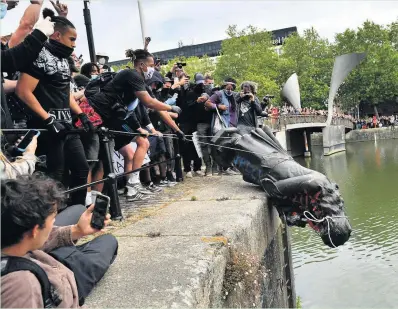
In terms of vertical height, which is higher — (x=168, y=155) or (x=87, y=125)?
(x=87, y=125)

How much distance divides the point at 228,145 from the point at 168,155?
54.2 inches

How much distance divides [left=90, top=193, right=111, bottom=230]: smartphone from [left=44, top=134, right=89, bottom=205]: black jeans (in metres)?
1.30

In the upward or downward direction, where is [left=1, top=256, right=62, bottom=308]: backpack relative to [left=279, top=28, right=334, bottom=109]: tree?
downward

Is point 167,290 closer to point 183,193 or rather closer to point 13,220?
point 13,220

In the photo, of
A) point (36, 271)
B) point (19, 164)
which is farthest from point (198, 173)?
point (36, 271)

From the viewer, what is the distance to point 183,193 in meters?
5.41

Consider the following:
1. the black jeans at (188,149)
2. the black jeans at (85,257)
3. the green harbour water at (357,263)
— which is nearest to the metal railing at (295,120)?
the green harbour water at (357,263)

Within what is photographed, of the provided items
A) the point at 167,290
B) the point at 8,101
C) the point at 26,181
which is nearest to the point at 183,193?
the point at 8,101

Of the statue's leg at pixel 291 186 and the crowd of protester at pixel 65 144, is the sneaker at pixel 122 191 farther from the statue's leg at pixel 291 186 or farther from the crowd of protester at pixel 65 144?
the statue's leg at pixel 291 186

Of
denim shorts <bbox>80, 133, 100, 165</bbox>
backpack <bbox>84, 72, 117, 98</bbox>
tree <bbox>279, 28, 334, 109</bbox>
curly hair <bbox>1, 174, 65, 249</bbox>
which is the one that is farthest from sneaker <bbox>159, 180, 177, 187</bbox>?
tree <bbox>279, 28, 334, 109</bbox>

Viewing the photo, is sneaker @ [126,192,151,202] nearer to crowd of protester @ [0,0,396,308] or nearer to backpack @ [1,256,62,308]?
crowd of protester @ [0,0,396,308]

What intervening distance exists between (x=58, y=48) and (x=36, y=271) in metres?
2.16

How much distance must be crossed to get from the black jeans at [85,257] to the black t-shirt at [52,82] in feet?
3.52

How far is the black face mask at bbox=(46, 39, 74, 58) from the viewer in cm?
335
